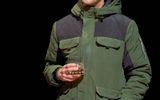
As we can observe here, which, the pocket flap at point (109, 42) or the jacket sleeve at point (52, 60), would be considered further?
the jacket sleeve at point (52, 60)

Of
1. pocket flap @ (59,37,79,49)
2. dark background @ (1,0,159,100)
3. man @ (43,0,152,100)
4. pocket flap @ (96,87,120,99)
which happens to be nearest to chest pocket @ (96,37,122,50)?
man @ (43,0,152,100)

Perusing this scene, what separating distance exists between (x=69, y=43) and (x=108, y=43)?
0.22 m

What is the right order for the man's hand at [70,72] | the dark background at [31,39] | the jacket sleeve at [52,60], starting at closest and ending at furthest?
the man's hand at [70,72] < the jacket sleeve at [52,60] < the dark background at [31,39]

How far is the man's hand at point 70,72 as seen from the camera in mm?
2941

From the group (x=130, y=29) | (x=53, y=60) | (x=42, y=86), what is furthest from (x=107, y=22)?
(x=42, y=86)

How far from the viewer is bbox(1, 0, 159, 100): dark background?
4152 mm

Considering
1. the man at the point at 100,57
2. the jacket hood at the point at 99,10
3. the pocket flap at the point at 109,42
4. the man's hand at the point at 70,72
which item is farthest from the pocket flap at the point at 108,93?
the jacket hood at the point at 99,10

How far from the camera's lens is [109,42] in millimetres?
3008

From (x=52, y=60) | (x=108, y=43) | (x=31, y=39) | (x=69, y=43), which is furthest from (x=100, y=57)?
(x=31, y=39)

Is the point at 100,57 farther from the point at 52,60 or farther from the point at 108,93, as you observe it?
the point at 52,60

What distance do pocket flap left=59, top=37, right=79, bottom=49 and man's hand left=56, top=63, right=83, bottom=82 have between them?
4.9 inches

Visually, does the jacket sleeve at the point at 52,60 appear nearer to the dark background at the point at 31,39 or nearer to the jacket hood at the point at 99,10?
the jacket hood at the point at 99,10

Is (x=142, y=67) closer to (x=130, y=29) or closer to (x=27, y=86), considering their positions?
(x=130, y=29)

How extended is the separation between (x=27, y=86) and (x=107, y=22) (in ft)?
4.69
